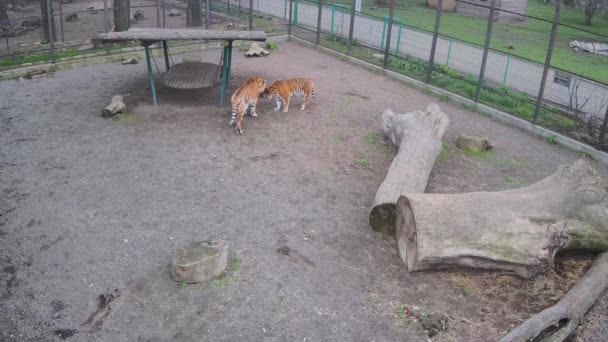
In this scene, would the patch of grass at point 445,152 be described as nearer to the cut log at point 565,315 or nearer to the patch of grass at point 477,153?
the patch of grass at point 477,153

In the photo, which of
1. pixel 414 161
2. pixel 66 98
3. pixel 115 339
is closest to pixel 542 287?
pixel 414 161

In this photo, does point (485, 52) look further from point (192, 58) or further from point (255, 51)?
point (192, 58)

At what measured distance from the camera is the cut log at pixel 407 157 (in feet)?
20.2

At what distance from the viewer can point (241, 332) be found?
181 inches

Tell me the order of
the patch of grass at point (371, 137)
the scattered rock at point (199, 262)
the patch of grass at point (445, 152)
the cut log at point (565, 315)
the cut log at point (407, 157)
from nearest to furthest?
the cut log at point (565, 315)
the scattered rock at point (199, 262)
the cut log at point (407, 157)
the patch of grass at point (445, 152)
the patch of grass at point (371, 137)

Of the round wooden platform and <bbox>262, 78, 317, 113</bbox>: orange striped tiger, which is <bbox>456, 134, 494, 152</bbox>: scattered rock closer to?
<bbox>262, 78, 317, 113</bbox>: orange striped tiger

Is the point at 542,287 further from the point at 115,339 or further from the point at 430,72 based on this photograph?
the point at 430,72

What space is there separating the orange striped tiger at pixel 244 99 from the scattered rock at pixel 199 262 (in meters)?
3.76

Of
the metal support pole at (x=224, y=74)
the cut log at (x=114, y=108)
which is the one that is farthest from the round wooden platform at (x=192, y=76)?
the cut log at (x=114, y=108)

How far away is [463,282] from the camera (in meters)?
5.40

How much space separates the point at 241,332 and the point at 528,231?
2879mm

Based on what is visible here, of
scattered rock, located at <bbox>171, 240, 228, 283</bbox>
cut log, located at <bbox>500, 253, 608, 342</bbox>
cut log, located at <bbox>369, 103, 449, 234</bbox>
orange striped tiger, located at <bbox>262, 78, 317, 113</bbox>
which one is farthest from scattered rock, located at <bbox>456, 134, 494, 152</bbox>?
scattered rock, located at <bbox>171, 240, 228, 283</bbox>

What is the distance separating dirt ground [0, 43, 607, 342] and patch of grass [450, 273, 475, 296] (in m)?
0.02

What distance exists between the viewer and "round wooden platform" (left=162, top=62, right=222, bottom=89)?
A: 980 cm
